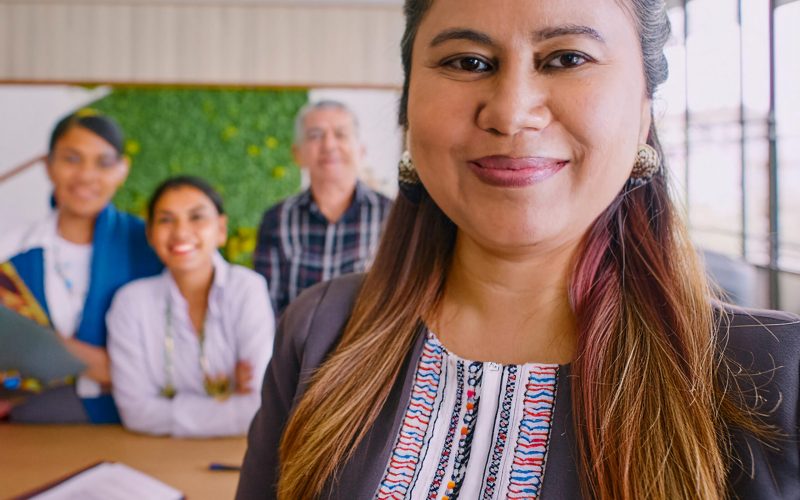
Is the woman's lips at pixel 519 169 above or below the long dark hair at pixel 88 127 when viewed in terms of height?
below

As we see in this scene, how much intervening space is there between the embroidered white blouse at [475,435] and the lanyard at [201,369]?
4.92 feet

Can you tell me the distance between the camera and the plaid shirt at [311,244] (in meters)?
3.29

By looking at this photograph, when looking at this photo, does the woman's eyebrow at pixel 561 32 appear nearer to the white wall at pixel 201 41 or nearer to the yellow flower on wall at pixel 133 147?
the white wall at pixel 201 41

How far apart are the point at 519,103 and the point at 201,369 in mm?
1865

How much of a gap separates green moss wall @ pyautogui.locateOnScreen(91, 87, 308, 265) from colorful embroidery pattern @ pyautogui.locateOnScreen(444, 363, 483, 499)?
A: 4789 mm

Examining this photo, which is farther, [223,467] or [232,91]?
[232,91]

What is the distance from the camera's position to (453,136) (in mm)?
804

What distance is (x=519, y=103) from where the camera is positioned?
0.76 m

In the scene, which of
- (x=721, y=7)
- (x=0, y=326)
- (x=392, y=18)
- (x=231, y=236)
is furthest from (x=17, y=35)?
(x=721, y=7)

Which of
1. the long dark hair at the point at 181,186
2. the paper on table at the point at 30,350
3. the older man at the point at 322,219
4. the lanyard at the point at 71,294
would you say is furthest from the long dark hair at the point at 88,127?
the older man at the point at 322,219

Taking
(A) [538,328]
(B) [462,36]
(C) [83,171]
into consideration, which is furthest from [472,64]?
(C) [83,171]

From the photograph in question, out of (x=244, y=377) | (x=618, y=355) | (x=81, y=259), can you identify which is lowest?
(x=244, y=377)

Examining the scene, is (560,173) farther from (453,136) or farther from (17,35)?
(17,35)

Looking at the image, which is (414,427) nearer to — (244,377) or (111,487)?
(111,487)
